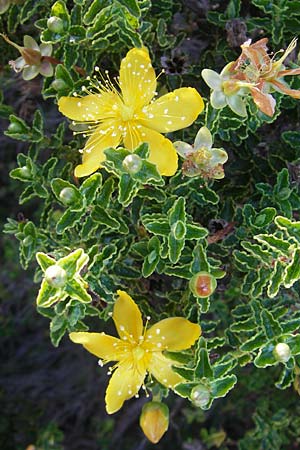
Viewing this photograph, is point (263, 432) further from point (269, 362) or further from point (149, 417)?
point (269, 362)

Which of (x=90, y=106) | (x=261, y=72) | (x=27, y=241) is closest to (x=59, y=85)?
(x=90, y=106)

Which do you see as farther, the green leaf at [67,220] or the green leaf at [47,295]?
the green leaf at [67,220]

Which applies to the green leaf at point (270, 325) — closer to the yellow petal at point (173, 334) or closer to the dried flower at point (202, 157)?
the yellow petal at point (173, 334)

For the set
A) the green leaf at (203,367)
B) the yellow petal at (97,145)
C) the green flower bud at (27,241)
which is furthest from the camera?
the green flower bud at (27,241)

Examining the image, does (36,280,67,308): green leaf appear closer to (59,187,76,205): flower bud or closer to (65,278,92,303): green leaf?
(65,278,92,303): green leaf

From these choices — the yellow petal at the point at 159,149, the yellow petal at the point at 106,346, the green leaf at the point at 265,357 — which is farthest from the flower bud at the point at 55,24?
the green leaf at the point at 265,357

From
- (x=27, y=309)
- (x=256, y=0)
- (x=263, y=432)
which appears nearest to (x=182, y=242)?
(x=256, y=0)

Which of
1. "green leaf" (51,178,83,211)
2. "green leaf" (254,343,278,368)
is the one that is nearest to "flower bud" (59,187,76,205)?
"green leaf" (51,178,83,211)
